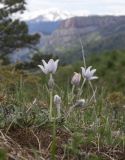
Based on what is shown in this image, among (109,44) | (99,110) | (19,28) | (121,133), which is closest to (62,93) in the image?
(99,110)

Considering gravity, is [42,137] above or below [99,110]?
above

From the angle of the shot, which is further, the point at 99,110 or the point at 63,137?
the point at 99,110

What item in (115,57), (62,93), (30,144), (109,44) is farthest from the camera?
(109,44)

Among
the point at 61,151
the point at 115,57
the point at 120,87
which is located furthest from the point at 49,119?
the point at 115,57

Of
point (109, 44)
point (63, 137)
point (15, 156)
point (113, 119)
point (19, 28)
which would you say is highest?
point (15, 156)

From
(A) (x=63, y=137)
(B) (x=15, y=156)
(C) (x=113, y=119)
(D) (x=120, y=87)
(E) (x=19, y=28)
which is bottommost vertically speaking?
(E) (x=19, y=28)

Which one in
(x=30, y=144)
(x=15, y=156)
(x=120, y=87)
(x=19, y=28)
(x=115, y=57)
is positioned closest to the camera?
(x=15, y=156)

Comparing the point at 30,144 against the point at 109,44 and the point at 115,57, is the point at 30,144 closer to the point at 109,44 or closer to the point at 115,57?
the point at 115,57

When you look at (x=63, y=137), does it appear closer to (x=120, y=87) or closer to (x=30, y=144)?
(x=30, y=144)

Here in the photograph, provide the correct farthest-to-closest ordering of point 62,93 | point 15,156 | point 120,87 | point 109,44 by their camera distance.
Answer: point 109,44 → point 120,87 → point 62,93 → point 15,156
